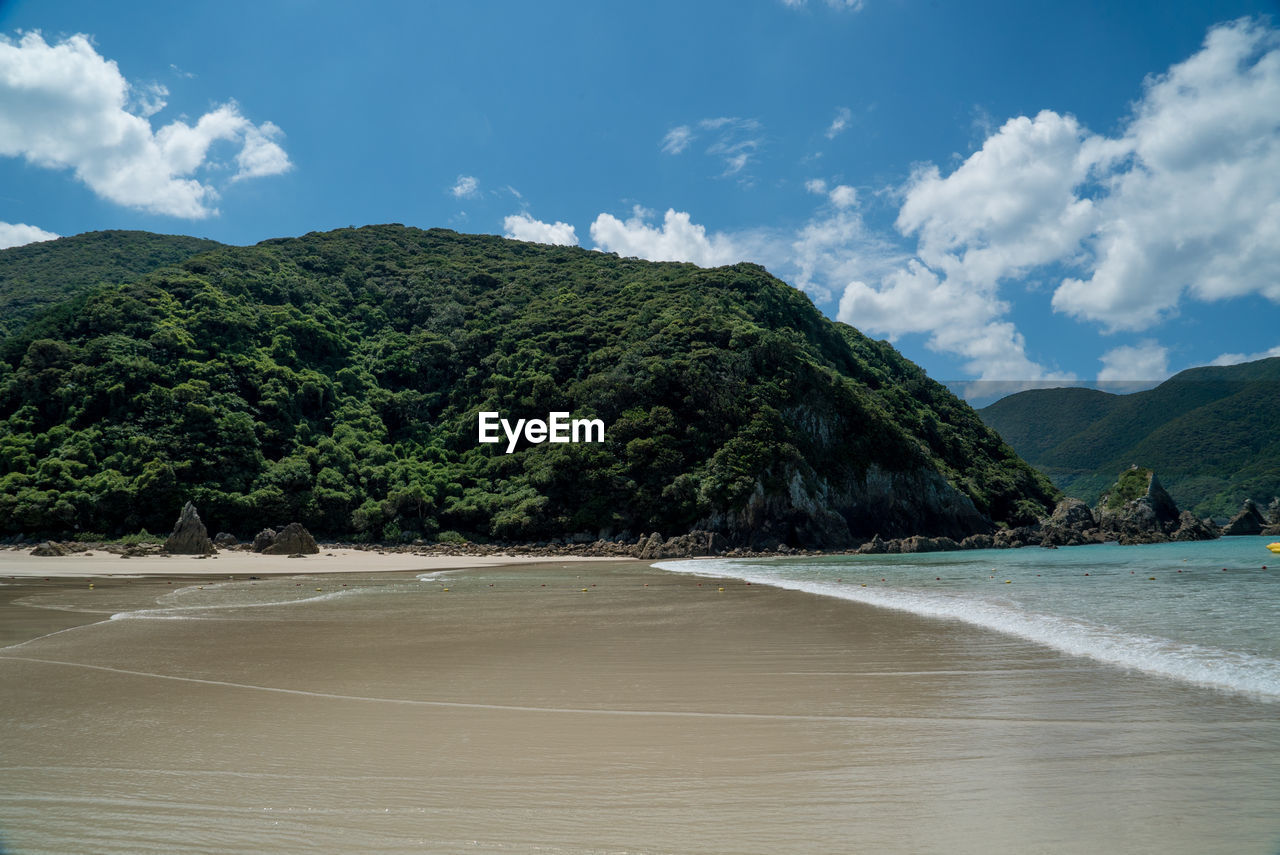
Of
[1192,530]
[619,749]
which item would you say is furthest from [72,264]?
[1192,530]

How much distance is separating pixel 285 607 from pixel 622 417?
4165cm

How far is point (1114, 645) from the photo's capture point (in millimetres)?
8461

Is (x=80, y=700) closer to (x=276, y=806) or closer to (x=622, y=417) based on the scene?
(x=276, y=806)

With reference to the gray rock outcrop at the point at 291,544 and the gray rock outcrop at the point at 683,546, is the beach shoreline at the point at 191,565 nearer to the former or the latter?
the gray rock outcrop at the point at 291,544

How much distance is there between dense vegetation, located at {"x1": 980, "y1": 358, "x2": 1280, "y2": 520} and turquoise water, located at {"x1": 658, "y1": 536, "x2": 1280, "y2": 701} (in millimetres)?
79209

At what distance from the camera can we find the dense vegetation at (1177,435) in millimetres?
84438

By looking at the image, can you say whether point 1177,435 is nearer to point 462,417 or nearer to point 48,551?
point 462,417

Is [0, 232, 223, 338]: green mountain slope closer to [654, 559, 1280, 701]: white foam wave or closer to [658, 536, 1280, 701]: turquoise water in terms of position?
[658, 536, 1280, 701]: turquoise water

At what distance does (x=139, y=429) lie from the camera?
46312mm

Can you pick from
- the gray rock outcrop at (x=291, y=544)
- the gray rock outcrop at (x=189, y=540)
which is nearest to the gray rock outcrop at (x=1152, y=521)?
the gray rock outcrop at (x=291, y=544)

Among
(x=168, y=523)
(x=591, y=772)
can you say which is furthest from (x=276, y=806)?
(x=168, y=523)

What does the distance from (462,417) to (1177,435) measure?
9653 cm

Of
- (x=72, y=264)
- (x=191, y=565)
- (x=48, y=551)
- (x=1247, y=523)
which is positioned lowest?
(x=191, y=565)

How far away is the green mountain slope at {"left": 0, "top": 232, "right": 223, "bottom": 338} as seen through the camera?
70000mm
